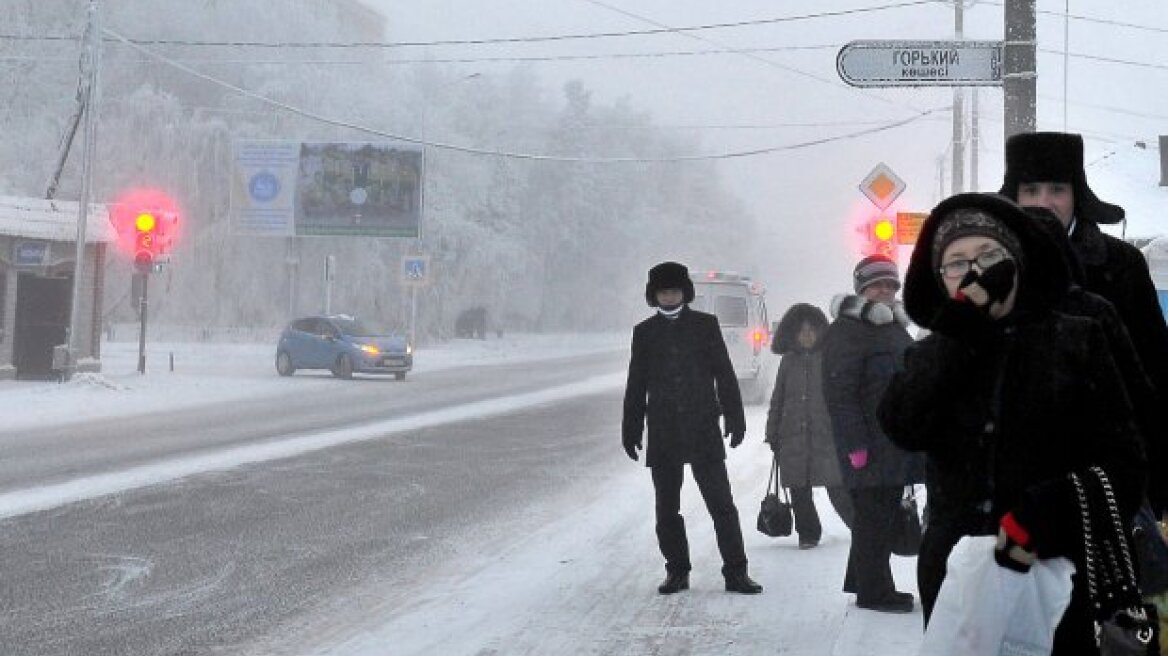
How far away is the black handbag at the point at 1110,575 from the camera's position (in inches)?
105

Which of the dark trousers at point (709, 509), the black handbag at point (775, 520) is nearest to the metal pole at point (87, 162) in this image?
the black handbag at point (775, 520)

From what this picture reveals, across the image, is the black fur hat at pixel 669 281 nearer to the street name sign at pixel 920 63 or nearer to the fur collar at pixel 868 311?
the fur collar at pixel 868 311

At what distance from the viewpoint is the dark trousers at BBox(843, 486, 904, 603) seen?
627 centimetres

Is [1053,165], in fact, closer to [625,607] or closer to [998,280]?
[998,280]

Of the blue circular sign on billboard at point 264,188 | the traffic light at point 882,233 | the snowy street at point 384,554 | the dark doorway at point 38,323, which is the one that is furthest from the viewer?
the blue circular sign on billboard at point 264,188

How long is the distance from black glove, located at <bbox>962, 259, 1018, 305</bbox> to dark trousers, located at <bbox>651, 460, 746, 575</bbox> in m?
4.24

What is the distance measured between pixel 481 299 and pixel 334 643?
5870 centimetres

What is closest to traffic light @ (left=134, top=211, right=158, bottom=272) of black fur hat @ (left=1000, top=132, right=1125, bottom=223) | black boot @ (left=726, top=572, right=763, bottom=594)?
black boot @ (left=726, top=572, right=763, bottom=594)

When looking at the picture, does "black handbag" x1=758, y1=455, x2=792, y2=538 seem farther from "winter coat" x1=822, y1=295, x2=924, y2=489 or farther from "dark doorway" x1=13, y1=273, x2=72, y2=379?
"dark doorway" x1=13, y1=273, x2=72, y2=379

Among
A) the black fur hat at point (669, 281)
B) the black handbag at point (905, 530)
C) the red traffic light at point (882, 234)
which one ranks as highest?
the red traffic light at point (882, 234)

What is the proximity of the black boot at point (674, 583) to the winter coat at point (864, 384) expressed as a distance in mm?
1236

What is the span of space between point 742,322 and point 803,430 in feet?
52.9

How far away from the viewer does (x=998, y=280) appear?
283cm

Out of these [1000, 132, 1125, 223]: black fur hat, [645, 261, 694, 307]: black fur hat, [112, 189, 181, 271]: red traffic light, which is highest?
[112, 189, 181, 271]: red traffic light
